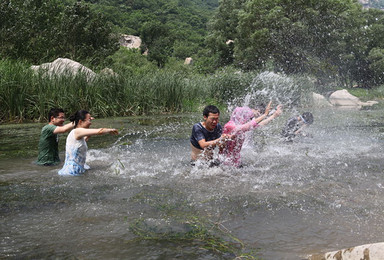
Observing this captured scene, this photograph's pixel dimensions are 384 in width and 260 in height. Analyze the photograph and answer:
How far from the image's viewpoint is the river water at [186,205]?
325 centimetres

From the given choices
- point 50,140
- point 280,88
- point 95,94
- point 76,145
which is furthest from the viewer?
point 280,88

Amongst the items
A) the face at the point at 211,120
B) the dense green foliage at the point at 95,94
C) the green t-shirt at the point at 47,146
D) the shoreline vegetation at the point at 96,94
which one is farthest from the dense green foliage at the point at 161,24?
the face at the point at 211,120

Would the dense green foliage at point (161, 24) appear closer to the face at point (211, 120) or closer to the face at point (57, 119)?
the face at point (57, 119)

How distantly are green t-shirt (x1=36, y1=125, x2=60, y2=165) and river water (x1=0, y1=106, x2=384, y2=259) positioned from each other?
0.24 m

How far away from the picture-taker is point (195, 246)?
3.22 metres

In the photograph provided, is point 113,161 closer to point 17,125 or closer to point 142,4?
point 17,125

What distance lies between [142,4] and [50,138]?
2794 inches

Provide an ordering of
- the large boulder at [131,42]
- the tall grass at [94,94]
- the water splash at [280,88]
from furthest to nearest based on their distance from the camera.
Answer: the large boulder at [131,42] < the water splash at [280,88] < the tall grass at [94,94]

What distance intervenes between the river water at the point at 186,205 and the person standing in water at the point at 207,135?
26cm

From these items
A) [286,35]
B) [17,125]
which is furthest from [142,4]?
[17,125]

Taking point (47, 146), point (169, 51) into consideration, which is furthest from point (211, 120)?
point (169, 51)

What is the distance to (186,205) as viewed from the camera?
4.35 metres

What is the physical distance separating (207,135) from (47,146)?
9.26 ft

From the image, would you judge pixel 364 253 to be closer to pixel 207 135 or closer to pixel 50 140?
pixel 207 135
